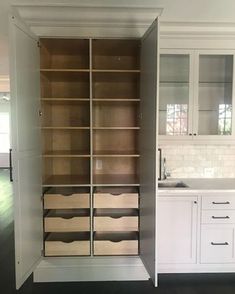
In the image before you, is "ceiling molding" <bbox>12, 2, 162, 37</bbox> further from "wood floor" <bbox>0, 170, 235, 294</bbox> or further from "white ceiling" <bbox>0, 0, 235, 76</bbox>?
"wood floor" <bbox>0, 170, 235, 294</bbox>

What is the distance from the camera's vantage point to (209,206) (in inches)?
100

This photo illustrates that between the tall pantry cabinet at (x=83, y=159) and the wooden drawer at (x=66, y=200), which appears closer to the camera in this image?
the tall pantry cabinet at (x=83, y=159)

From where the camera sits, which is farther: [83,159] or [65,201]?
[83,159]

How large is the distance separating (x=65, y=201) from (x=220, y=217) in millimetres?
1529

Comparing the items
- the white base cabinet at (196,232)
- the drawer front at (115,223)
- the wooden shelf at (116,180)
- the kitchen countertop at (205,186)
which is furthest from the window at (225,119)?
the drawer front at (115,223)

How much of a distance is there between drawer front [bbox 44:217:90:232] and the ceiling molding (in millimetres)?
1786

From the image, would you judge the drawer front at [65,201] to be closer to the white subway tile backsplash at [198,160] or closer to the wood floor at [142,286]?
the wood floor at [142,286]

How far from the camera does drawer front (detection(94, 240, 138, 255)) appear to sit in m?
2.64

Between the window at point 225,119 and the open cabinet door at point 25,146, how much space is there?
6.20 feet

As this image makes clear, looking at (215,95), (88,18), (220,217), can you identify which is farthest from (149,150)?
(88,18)

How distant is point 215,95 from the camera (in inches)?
113

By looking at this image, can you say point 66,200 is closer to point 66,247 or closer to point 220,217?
point 66,247

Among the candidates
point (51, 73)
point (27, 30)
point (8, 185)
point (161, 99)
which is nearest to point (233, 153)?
point (161, 99)

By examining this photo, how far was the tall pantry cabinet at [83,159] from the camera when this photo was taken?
2.04m
